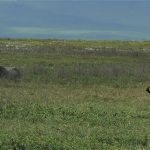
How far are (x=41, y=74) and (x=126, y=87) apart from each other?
250 inches

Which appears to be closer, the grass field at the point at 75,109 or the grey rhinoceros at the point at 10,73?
the grass field at the point at 75,109

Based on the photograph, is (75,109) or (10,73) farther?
(10,73)

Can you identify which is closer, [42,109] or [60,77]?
[42,109]

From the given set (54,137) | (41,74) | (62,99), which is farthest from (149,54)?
(54,137)

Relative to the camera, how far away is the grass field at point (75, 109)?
1550 centimetres

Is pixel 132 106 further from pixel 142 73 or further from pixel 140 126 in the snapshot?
pixel 142 73

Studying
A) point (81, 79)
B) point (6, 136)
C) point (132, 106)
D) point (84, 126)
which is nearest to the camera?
point (6, 136)

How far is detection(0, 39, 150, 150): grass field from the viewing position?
15500mm

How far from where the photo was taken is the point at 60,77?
35062 millimetres

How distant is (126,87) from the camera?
3212 cm

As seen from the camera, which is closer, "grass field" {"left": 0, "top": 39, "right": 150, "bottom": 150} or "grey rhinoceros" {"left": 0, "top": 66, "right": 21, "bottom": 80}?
"grass field" {"left": 0, "top": 39, "right": 150, "bottom": 150}

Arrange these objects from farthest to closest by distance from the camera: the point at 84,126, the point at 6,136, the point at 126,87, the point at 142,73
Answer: the point at 142,73
the point at 126,87
the point at 84,126
the point at 6,136

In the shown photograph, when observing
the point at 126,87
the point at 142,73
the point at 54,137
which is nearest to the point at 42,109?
the point at 54,137

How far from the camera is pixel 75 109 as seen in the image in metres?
21.2
